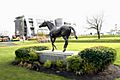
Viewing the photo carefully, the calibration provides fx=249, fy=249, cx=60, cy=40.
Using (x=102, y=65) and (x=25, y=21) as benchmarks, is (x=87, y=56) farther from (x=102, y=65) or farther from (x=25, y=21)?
(x=25, y=21)

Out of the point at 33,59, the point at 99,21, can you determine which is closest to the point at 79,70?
the point at 33,59

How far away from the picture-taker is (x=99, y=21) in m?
67.4

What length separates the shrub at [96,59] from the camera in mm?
12164

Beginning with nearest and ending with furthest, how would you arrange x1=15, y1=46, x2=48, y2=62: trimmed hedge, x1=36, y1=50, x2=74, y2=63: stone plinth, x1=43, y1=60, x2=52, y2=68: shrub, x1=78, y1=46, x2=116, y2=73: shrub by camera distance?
1. x1=78, y1=46, x2=116, y2=73: shrub
2. x1=36, y1=50, x2=74, y2=63: stone plinth
3. x1=43, y1=60, x2=52, y2=68: shrub
4. x1=15, y1=46, x2=48, y2=62: trimmed hedge

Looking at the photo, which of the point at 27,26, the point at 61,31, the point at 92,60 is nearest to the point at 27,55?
the point at 61,31

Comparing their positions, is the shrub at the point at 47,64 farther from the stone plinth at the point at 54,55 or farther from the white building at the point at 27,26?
the white building at the point at 27,26

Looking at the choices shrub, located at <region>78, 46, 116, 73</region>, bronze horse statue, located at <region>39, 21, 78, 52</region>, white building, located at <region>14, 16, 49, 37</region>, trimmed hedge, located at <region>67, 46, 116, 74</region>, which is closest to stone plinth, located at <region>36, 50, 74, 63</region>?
bronze horse statue, located at <region>39, 21, 78, 52</region>

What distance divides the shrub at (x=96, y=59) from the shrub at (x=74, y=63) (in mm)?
255

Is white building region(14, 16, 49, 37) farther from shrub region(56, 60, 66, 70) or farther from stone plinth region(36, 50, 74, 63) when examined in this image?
shrub region(56, 60, 66, 70)

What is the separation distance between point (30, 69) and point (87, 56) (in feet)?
13.8

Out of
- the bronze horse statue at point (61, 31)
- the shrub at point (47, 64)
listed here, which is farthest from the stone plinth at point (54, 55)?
the bronze horse statue at point (61, 31)

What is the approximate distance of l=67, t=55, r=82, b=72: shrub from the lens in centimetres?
1259

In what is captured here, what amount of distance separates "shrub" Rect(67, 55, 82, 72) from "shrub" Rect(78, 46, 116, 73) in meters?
0.25

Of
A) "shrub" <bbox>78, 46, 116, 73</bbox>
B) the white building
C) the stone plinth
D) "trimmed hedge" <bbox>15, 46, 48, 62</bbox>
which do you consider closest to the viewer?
"shrub" <bbox>78, 46, 116, 73</bbox>
